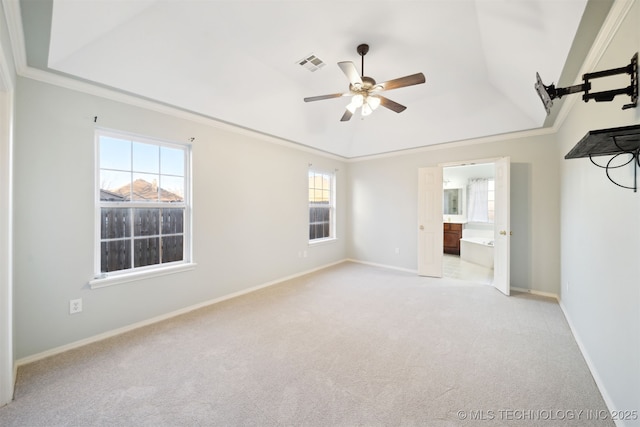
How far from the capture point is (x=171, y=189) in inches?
129

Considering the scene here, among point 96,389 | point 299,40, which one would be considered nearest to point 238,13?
point 299,40

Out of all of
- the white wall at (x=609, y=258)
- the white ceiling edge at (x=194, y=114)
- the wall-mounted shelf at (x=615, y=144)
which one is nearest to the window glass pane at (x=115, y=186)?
the white ceiling edge at (x=194, y=114)

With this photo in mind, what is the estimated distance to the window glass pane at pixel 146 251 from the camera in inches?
118

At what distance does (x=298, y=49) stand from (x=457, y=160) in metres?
3.49

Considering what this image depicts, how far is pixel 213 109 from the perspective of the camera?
3293mm

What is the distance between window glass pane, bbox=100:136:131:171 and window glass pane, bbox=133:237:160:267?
2.87ft

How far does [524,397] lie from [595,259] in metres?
1.29

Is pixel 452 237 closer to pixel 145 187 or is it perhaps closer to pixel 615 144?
pixel 615 144

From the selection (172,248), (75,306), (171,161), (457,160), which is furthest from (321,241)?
(75,306)

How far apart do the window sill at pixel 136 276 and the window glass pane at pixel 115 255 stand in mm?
143

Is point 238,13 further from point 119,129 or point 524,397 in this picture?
point 524,397

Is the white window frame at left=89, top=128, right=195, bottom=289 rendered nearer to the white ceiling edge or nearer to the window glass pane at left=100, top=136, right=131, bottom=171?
the window glass pane at left=100, top=136, right=131, bottom=171

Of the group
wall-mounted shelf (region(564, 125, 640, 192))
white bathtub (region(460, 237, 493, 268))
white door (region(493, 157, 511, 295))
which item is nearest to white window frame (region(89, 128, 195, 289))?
wall-mounted shelf (region(564, 125, 640, 192))

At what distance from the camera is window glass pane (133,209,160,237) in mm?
2975
